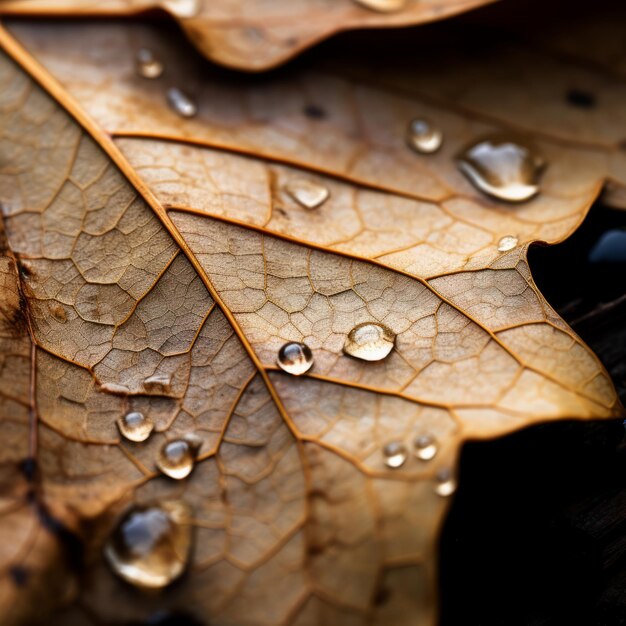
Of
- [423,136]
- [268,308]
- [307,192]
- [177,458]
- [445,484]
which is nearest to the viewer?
[445,484]

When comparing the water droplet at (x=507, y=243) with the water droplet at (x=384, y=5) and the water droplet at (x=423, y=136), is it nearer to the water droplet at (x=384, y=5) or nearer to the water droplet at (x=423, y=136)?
the water droplet at (x=423, y=136)

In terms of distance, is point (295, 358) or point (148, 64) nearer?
point (295, 358)

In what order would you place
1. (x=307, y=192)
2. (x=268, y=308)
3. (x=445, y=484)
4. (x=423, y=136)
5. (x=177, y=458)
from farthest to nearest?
(x=423, y=136)
(x=307, y=192)
(x=268, y=308)
(x=177, y=458)
(x=445, y=484)

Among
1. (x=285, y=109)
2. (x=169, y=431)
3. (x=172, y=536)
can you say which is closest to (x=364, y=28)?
(x=285, y=109)

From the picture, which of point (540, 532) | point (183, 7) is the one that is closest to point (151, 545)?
point (540, 532)

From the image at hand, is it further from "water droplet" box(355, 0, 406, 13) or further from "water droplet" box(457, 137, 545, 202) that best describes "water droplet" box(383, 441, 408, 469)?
"water droplet" box(355, 0, 406, 13)

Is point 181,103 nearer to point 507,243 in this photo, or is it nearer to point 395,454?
point 507,243

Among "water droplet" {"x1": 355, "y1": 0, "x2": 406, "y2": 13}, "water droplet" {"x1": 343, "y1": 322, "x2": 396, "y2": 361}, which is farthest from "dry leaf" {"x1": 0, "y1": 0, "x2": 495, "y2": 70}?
"water droplet" {"x1": 343, "y1": 322, "x2": 396, "y2": 361}

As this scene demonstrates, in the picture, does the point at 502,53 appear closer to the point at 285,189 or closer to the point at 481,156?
the point at 481,156
